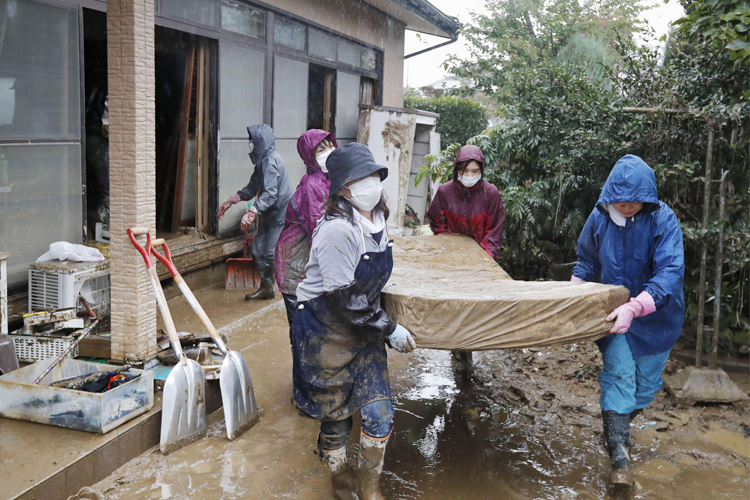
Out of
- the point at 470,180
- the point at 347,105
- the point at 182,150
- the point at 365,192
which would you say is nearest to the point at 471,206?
the point at 470,180

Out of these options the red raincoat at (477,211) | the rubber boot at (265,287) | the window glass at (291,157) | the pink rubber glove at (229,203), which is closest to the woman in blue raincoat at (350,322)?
the red raincoat at (477,211)

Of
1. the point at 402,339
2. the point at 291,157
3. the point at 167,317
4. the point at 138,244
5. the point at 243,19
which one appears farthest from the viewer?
the point at 291,157

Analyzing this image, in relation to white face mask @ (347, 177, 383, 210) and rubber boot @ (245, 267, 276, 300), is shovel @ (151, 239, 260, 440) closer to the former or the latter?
white face mask @ (347, 177, 383, 210)

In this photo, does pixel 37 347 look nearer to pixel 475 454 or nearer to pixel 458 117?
pixel 475 454

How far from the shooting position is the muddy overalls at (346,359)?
296 cm

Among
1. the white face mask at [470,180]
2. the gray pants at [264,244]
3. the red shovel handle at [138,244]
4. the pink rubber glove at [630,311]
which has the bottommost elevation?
the gray pants at [264,244]

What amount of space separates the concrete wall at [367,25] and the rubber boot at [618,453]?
6484mm

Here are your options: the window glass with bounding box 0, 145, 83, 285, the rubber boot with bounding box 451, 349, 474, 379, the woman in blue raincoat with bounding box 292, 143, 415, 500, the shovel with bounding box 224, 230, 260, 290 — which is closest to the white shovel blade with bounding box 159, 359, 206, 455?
the woman in blue raincoat with bounding box 292, 143, 415, 500

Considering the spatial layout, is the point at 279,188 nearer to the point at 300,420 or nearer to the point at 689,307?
the point at 300,420

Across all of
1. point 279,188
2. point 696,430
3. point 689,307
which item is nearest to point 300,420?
point 696,430

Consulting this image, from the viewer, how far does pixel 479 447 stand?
3.92 metres

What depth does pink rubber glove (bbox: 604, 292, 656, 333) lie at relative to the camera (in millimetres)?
3066

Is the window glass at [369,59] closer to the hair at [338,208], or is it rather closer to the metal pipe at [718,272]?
the metal pipe at [718,272]

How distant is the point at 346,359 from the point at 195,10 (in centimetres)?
497
